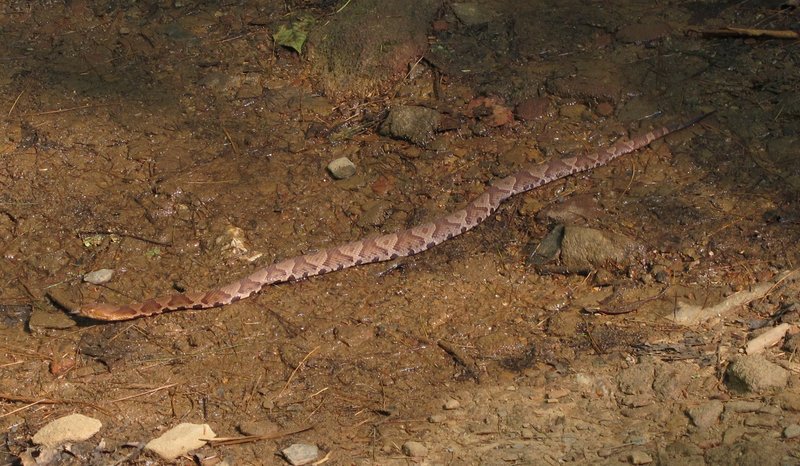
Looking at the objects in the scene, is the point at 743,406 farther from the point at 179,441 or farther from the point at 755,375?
the point at 179,441

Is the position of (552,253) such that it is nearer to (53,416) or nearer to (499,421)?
(499,421)

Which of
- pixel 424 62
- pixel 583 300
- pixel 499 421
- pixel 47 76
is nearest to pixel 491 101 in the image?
pixel 424 62

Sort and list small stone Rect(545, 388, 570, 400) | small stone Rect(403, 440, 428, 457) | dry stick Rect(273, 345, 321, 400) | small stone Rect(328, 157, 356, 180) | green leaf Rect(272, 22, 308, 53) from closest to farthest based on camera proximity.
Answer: small stone Rect(403, 440, 428, 457) < small stone Rect(545, 388, 570, 400) < dry stick Rect(273, 345, 321, 400) < small stone Rect(328, 157, 356, 180) < green leaf Rect(272, 22, 308, 53)

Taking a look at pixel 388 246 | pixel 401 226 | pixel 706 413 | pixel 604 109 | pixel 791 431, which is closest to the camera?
pixel 791 431

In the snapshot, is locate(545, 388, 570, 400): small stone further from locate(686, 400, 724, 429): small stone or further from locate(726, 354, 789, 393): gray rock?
Answer: locate(726, 354, 789, 393): gray rock

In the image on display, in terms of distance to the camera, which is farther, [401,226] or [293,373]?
[401,226]

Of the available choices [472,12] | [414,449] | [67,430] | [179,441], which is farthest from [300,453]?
[472,12]

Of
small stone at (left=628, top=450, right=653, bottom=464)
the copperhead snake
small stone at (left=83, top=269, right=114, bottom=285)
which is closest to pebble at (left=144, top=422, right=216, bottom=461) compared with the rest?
the copperhead snake
